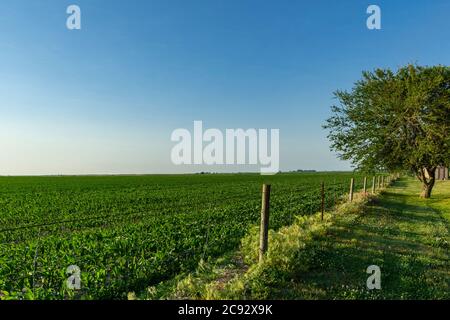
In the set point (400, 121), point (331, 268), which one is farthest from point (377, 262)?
point (400, 121)

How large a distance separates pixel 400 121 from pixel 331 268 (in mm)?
22263

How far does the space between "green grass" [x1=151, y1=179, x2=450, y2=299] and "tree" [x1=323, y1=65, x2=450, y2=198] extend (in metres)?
13.9

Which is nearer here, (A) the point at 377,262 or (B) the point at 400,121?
(A) the point at 377,262

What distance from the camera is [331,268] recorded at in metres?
9.55

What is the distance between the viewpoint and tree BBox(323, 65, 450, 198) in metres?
26.6

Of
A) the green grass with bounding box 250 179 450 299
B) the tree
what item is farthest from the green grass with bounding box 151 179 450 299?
the tree

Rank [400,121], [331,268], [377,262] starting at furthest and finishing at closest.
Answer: [400,121]
[377,262]
[331,268]

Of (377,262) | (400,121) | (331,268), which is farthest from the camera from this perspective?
(400,121)

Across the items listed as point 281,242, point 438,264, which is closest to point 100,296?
point 281,242

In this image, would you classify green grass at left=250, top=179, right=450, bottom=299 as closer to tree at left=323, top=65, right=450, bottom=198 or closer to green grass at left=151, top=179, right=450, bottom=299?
green grass at left=151, top=179, right=450, bottom=299

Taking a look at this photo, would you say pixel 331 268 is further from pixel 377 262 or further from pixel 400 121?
pixel 400 121

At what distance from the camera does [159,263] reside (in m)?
10.2

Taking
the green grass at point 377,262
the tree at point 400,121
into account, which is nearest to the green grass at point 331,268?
the green grass at point 377,262
